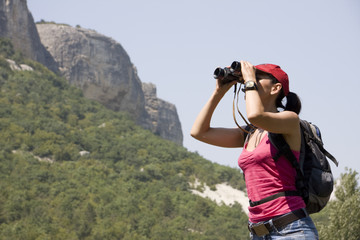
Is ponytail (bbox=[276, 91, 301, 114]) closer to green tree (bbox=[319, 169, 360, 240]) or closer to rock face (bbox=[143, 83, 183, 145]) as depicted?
green tree (bbox=[319, 169, 360, 240])

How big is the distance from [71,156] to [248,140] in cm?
4899

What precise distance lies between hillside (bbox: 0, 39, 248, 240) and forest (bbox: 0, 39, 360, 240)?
0.09 m

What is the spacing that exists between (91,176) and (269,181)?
144ft

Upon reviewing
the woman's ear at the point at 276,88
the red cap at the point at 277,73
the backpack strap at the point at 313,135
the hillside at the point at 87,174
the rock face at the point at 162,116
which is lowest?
the rock face at the point at 162,116

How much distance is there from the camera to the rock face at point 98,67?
7106 cm

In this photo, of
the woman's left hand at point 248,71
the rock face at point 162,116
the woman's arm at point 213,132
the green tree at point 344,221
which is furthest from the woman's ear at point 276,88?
the rock face at point 162,116

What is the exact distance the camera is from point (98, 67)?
72.8 meters

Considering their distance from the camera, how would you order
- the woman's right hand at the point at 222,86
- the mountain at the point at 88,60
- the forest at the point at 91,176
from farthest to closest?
the mountain at the point at 88,60 < the forest at the point at 91,176 < the woman's right hand at the point at 222,86

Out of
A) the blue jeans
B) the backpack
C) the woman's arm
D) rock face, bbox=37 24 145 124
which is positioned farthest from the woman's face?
rock face, bbox=37 24 145 124

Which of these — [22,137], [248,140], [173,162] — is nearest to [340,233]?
[248,140]

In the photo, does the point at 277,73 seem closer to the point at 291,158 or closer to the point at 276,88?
the point at 276,88

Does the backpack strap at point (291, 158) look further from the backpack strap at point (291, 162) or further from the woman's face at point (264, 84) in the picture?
the woman's face at point (264, 84)

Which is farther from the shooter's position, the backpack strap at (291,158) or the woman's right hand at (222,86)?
the woman's right hand at (222,86)

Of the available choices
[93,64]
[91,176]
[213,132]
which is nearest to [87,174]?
[91,176]
